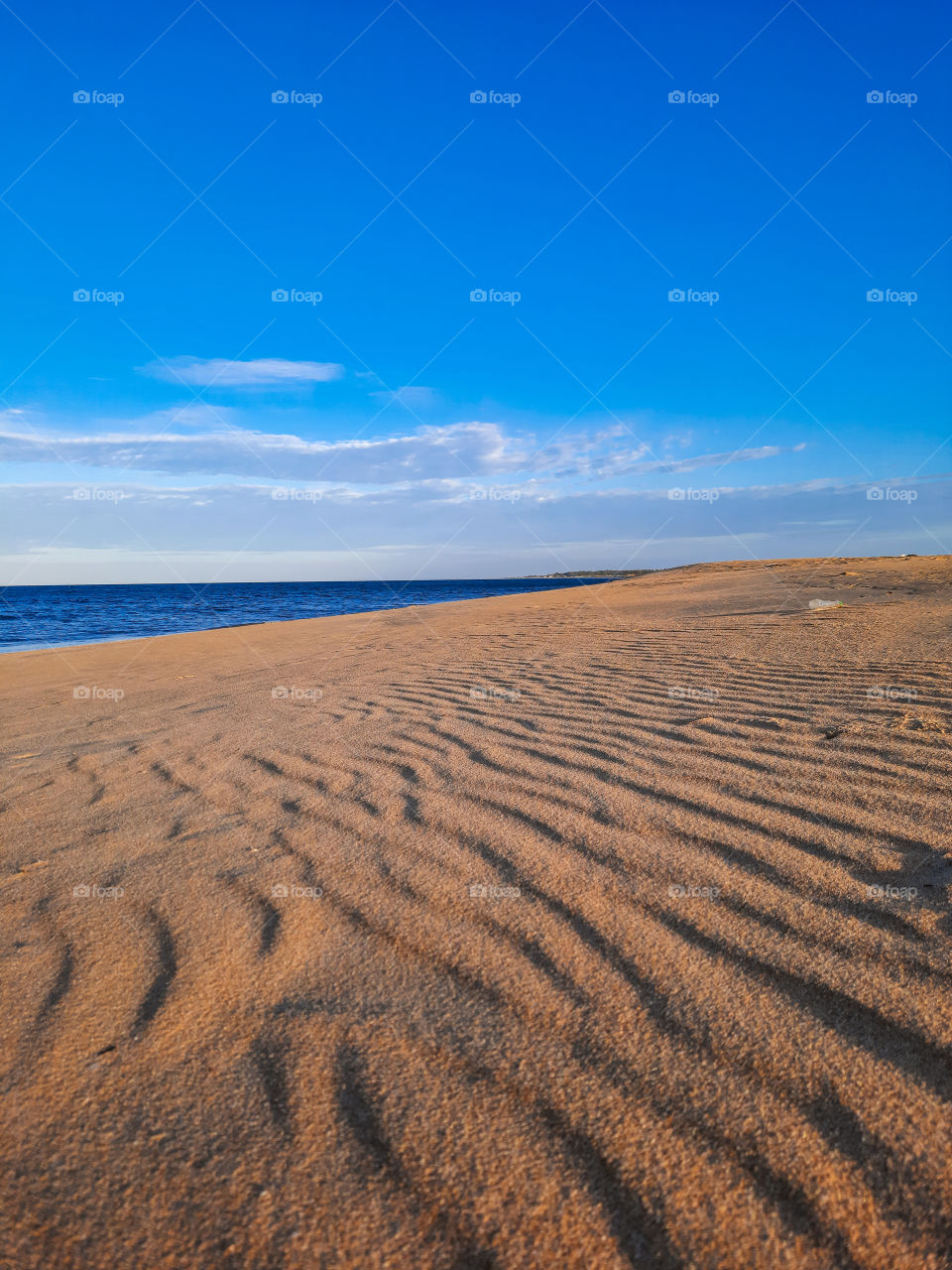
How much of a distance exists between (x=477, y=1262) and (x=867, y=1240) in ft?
2.14

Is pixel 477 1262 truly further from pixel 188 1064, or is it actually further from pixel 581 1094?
pixel 188 1064

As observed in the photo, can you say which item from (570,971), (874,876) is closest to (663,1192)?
(570,971)

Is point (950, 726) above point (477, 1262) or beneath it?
above

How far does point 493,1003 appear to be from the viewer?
1.71 metres

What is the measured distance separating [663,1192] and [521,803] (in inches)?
70.5

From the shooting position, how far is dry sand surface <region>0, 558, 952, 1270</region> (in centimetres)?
120

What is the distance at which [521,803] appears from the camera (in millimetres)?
2994

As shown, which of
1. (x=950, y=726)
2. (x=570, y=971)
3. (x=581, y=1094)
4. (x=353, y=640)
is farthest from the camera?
(x=353, y=640)

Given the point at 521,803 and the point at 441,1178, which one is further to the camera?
the point at 521,803

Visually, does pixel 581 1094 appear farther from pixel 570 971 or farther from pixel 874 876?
pixel 874 876

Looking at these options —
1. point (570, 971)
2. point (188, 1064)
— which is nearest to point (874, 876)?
point (570, 971)

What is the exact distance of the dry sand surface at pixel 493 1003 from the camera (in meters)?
1.20

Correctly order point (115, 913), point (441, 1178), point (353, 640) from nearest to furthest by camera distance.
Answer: point (441, 1178), point (115, 913), point (353, 640)

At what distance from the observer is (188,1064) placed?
1.56 meters
